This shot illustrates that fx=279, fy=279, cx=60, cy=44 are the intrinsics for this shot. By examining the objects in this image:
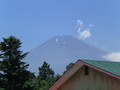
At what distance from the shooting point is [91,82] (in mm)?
13688

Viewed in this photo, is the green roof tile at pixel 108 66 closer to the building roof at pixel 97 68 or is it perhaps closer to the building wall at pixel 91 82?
the building roof at pixel 97 68

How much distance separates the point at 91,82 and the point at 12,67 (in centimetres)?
1334

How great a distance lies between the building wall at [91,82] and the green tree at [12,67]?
11.1 m

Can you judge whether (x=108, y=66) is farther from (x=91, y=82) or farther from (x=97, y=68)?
(x=91, y=82)

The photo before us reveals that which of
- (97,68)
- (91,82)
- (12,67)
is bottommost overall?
(91,82)

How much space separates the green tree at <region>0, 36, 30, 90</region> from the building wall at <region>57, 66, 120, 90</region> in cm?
1112

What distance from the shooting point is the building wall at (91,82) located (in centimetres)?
1273

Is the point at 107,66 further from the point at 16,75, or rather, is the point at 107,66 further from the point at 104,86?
the point at 16,75

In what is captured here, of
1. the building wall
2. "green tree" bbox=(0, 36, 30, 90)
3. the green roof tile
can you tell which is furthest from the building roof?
"green tree" bbox=(0, 36, 30, 90)

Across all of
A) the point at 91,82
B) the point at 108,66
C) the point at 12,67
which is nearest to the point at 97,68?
the point at 108,66

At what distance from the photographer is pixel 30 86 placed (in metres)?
26.3

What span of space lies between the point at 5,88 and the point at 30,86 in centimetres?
235

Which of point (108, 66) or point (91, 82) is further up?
point (108, 66)

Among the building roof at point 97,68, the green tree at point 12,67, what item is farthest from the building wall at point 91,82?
the green tree at point 12,67
